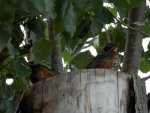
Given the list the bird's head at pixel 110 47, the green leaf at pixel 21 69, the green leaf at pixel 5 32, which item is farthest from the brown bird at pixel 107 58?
the green leaf at pixel 5 32

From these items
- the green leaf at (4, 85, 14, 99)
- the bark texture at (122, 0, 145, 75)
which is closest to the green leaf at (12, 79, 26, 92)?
the green leaf at (4, 85, 14, 99)

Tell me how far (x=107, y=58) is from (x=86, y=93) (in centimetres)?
54

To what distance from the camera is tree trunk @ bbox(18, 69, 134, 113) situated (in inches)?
53.1

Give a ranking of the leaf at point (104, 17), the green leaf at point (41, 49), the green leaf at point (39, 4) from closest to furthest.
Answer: the green leaf at point (39, 4)
the green leaf at point (41, 49)
the leaf at point (104, 17)

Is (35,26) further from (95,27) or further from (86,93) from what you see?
(86,93)

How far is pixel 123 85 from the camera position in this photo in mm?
1411

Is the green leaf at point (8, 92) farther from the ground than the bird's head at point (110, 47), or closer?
closer

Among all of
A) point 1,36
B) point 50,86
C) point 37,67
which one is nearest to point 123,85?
point 50,86

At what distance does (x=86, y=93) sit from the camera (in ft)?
4.47

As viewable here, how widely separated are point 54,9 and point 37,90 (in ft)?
1.27

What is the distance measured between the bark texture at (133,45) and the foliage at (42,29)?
0.12ft

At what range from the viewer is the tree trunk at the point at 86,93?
1.35m

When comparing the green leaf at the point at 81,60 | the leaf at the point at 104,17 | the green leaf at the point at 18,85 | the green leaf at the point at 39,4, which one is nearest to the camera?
the green leaf at the point at 39,4

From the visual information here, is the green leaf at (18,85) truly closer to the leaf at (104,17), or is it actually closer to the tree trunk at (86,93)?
the tree trunk at (86,93)
